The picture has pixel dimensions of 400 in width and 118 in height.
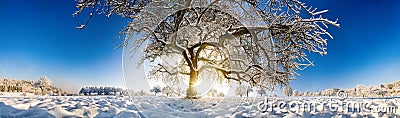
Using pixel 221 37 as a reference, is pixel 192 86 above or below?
below

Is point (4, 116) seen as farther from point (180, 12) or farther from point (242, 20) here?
point (242, 20)

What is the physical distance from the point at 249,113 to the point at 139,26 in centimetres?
402

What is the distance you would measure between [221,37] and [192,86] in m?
1.92

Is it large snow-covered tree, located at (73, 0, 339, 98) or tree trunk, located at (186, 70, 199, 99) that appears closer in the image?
large snow-covered tree, located at (73, 0, 339, 98)

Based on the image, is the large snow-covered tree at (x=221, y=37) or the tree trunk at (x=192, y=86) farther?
the tree trunk at (x=192, y=86)

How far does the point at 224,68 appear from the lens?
27.2 ft

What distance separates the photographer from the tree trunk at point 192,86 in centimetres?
714

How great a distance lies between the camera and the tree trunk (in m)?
7.14

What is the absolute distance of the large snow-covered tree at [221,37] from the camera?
5930mm

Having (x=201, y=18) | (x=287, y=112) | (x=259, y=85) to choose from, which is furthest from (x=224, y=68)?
(x=287, y=112)

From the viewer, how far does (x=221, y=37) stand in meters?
6.59

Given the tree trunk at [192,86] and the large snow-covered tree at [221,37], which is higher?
the large snow-covered tree at [221,37]

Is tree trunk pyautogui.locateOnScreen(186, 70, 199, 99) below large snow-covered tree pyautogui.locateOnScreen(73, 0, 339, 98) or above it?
below

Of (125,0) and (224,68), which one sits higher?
(125,0)
